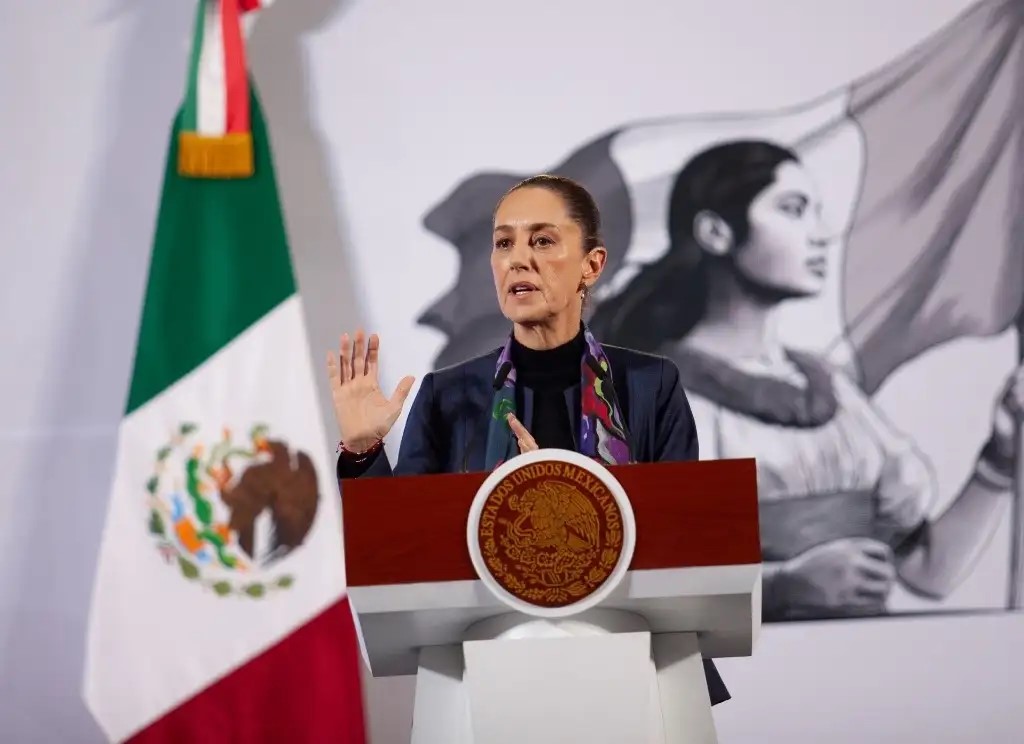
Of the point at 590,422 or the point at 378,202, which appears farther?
the point at 378,202

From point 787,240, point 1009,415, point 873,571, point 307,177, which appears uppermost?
point 307,177

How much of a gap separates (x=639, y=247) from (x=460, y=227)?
56cm

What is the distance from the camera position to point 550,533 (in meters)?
1.72

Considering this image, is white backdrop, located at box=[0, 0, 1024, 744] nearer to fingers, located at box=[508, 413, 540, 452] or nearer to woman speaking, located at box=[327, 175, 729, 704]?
woman speaking, located at box=[327, 175, 729, 704]

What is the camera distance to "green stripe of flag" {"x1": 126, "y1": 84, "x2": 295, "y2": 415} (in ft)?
11.6

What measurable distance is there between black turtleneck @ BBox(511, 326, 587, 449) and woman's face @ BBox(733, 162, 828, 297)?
4.73 ft

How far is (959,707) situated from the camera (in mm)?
3562

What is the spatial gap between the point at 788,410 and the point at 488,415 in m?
1.59

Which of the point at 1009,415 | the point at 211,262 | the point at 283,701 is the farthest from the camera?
the point at 1009,415

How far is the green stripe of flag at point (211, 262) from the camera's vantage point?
3531 mm

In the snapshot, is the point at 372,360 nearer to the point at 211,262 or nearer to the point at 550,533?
the point at 550,533

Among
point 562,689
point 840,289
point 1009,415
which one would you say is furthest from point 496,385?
point 1009,415

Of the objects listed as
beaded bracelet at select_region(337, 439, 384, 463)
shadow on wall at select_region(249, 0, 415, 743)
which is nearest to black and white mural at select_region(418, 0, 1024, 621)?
shadow on wall at select_region(249, 0, 415, 743)

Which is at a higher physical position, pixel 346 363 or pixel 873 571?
pixel 346 363
